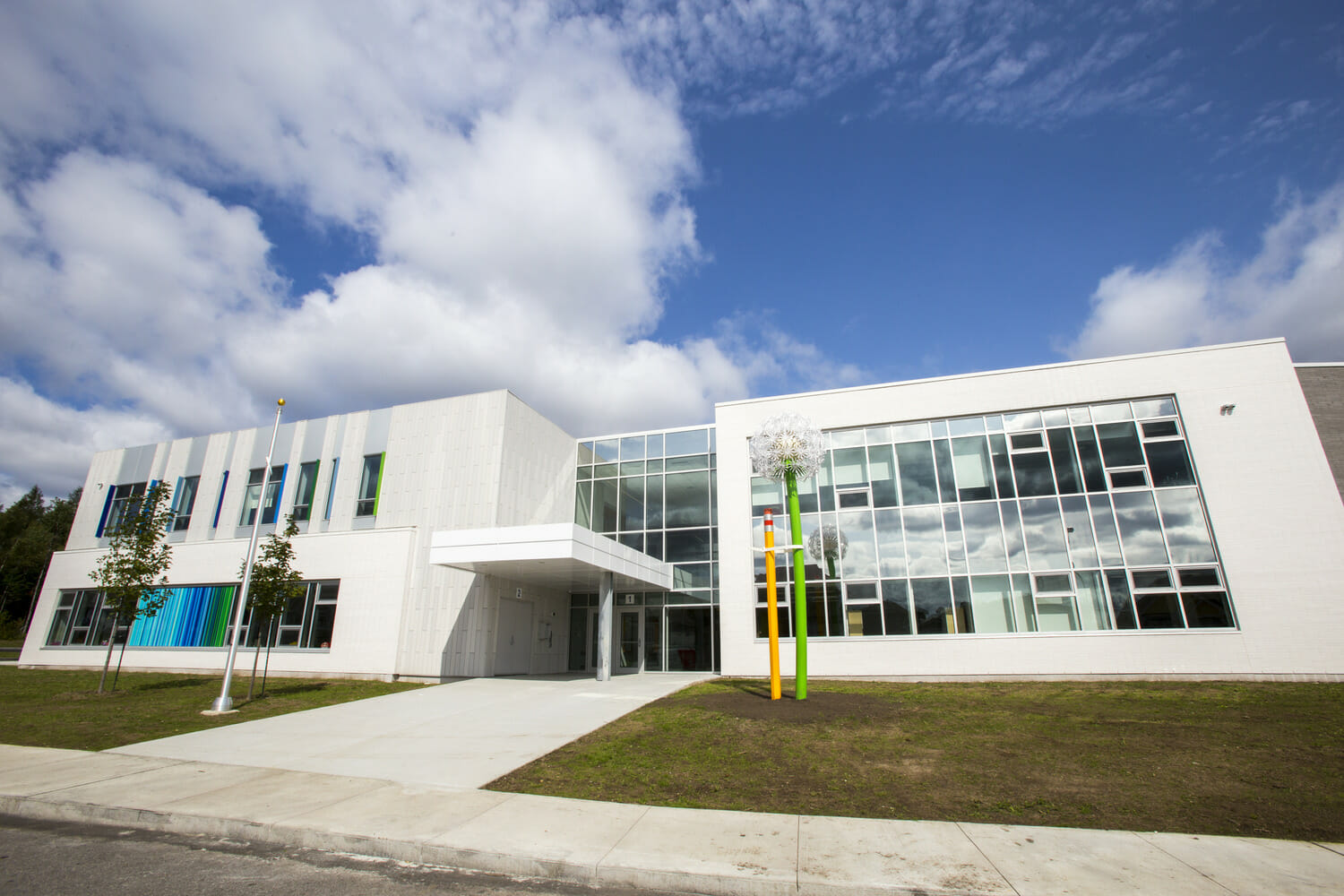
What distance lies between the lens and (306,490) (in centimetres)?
2483

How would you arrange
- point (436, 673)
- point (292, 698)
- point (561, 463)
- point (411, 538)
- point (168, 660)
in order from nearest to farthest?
point (292, 698), point (436, 673), point (411, 538), point (168, 660), point (561, 463)

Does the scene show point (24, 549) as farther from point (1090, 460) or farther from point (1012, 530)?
point (1090, 460)

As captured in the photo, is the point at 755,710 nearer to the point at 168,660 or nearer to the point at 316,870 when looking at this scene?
the point at 316,870

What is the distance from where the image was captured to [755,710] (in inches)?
474

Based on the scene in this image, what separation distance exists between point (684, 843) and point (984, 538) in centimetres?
1633

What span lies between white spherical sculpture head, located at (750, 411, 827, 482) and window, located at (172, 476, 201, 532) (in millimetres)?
26271

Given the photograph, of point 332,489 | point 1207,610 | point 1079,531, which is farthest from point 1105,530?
point 332,489

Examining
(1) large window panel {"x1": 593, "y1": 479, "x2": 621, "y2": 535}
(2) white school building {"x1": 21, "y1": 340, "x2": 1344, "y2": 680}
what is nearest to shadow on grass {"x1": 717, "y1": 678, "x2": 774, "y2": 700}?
(2) white school building {"x1": 21, "y1": 340, "x2": 1344, "y2": 680}

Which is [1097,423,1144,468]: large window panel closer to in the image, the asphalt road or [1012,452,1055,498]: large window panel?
[1012,452,1055,498]: large window panel

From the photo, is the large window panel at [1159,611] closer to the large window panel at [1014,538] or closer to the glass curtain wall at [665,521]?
the large window panel at [1014,538]

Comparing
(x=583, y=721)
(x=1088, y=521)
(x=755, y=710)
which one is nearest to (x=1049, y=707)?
(x=755, y=710)

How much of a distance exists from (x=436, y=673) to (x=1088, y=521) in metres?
20.4

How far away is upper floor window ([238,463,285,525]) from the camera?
25250 mm

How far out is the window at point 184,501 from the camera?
27062 millimetres
